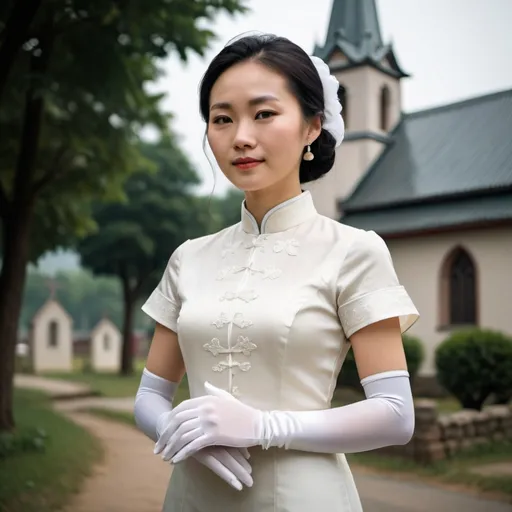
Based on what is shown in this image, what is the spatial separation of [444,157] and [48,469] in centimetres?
407

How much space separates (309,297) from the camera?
1.35 metres

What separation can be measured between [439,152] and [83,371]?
1700cm

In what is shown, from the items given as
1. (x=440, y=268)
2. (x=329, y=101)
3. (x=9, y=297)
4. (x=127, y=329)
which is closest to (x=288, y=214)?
(x=329, y=101)

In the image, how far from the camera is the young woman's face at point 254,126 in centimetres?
140

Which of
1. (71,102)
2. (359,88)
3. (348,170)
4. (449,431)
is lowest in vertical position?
(449,431)

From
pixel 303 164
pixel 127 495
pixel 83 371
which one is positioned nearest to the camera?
pixel 303 164

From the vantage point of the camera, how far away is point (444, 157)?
5141 millimetres

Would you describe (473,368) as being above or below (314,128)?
below

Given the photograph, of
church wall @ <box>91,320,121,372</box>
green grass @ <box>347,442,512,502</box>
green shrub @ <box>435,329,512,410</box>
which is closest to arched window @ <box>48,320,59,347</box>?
church wall @ <box>91,320,121,372</box>

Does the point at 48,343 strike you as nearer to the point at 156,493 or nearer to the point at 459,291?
the point at 156,493

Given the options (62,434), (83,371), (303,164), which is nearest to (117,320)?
(83,371)

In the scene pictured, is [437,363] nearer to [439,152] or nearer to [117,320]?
[439,152]

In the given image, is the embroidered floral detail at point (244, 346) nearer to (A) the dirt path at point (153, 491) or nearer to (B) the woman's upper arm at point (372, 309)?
(B) the woman's upper arm at point (372, 309)

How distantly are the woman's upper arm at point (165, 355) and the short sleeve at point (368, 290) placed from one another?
442 mm
